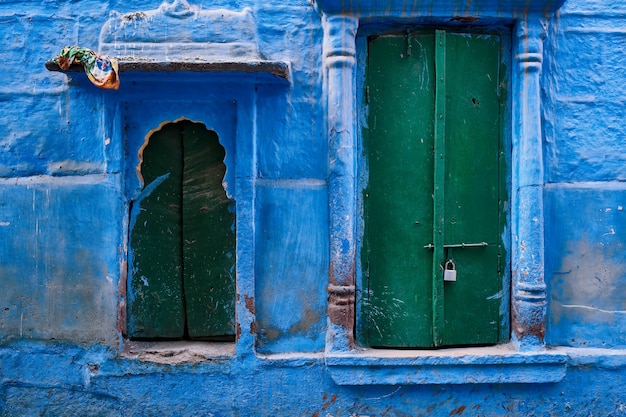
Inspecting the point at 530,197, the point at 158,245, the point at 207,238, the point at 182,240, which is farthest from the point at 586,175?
the point at 158,245

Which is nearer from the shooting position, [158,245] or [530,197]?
[530,197]

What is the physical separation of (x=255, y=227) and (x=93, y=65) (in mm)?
1320

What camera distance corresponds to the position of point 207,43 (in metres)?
3.60

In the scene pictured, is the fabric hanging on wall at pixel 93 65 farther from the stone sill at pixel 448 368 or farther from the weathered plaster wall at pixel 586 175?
the weathered plaster wall at pixel 586 175

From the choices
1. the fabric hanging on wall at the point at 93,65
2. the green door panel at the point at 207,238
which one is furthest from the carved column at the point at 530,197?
the fabric hanging on wall at the point at 93,65

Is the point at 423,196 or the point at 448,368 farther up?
the point at 423,196

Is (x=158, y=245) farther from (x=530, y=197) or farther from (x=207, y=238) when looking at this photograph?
(x=530, y=197)

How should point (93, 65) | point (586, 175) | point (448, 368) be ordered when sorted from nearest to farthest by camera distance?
1. point (93, 65)
2. point (448, 368)
3. point (586, 175)

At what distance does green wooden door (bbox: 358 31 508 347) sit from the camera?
3725mm

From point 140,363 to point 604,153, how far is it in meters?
3.17

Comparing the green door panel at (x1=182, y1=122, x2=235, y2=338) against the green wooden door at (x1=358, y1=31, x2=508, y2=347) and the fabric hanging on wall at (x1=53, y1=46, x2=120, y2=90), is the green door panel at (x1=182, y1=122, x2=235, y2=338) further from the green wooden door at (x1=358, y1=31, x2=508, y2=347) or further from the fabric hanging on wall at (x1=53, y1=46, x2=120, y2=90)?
the green wooden door at (x1=358, y1=31, x2=508, y2=347)

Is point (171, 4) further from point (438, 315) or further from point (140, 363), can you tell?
point (438, 315)

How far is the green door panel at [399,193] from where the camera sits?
3.73m

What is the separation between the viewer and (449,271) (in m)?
3.67
